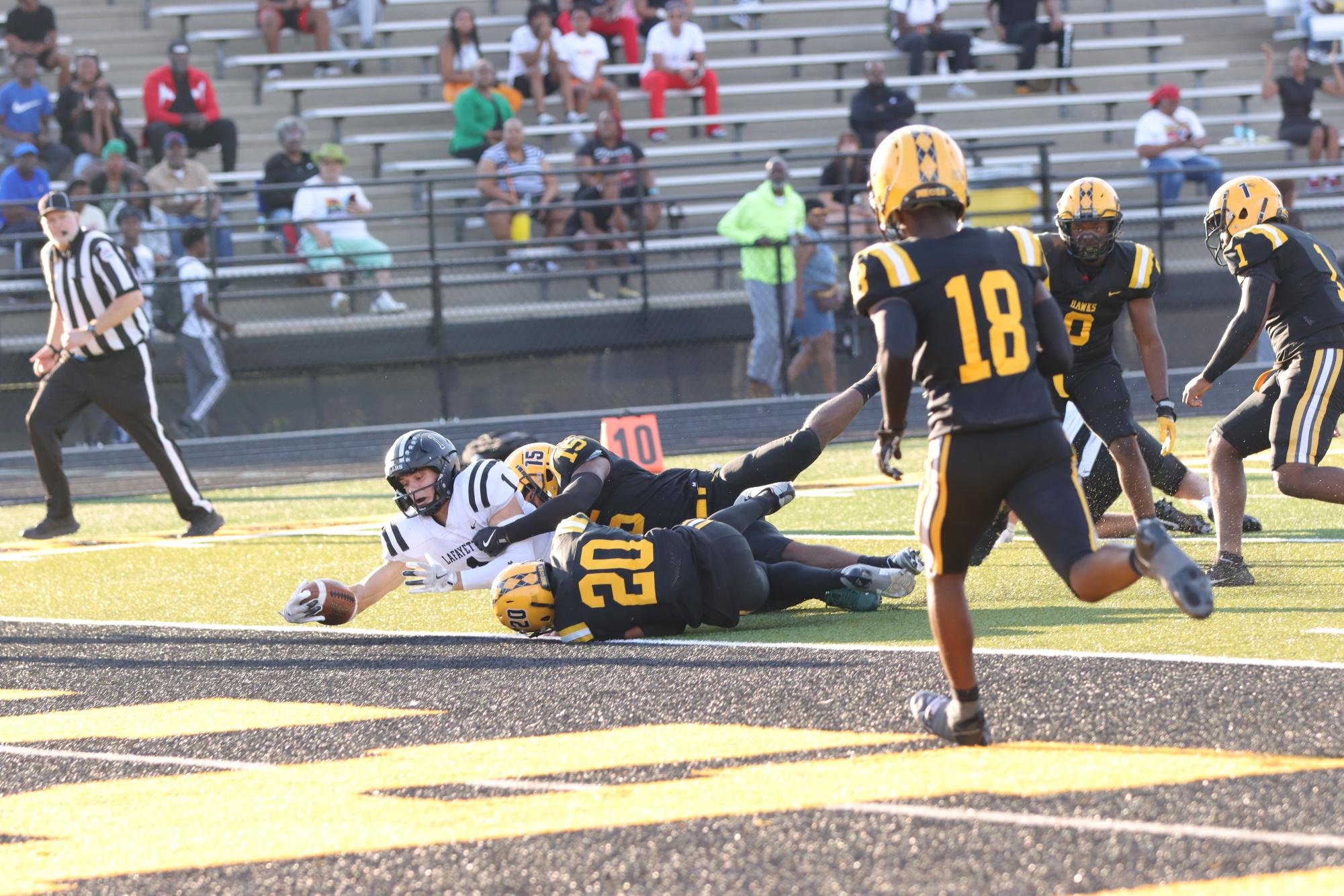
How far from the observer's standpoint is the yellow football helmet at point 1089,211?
6949 mm

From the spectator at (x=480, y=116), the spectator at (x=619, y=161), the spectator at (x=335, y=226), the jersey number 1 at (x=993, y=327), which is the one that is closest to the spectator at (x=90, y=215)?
the spectator at (x=335, y=226)

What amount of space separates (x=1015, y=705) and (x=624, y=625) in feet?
6.46

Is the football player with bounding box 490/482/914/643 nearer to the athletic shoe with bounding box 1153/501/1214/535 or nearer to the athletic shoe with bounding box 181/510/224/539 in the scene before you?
the athletic shoe with bounding box 1153/501/1214/535

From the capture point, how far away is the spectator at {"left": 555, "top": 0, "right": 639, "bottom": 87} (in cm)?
1917

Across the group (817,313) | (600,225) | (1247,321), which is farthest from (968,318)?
(600,225)

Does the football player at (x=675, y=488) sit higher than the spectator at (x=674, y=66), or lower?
lower

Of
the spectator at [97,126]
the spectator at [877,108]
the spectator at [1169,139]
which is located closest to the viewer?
the spectator at [97,126]

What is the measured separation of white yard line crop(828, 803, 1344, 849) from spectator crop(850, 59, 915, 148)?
14.4 metres

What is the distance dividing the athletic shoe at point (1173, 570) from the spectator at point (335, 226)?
12292 mm

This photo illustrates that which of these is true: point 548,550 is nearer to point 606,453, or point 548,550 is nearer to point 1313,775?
point 606,453

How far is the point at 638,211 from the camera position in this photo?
16422 mm

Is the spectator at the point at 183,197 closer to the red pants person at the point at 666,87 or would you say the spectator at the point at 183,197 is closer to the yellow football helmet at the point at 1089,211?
the red pants person at the point at 666,87

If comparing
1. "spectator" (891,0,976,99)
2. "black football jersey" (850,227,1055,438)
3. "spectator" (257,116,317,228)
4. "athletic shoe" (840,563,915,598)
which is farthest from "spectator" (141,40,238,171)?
"black football jersey" (850,227,1055,438)

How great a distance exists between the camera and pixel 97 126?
16.6 m
